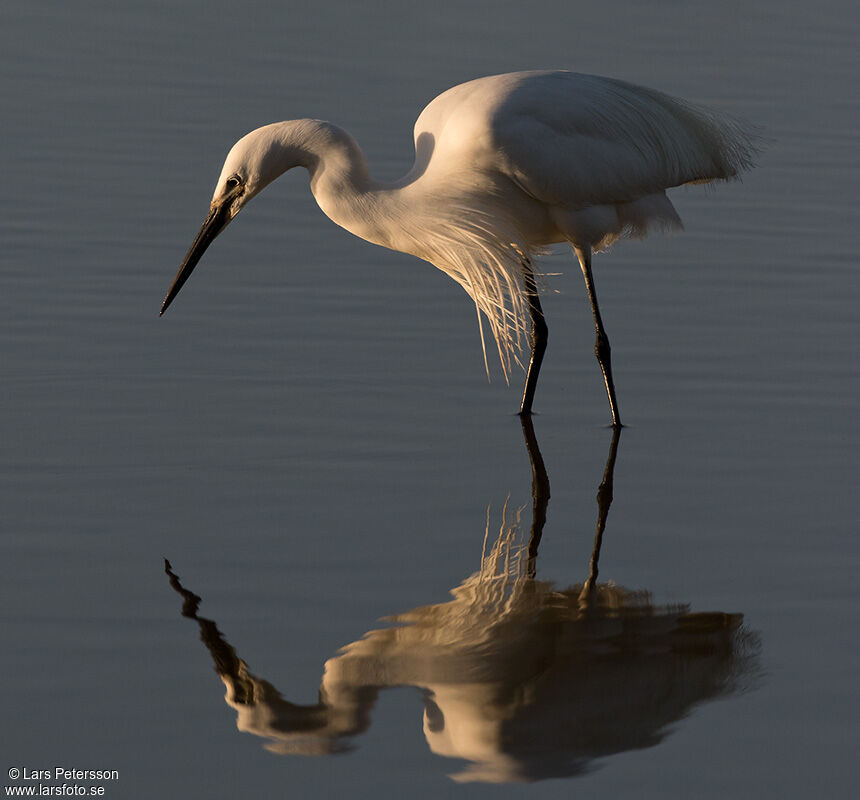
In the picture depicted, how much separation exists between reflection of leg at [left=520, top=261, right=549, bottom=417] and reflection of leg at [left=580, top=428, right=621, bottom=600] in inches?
18.0

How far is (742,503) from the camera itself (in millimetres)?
5977

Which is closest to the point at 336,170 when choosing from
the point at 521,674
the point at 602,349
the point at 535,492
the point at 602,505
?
the point at 602,349

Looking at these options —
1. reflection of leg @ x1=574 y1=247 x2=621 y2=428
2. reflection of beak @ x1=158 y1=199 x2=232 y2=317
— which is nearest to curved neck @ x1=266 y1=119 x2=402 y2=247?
reflection of beak @ x1=158 y1=199 x2=232 y2=317

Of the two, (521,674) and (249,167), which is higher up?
(249,167)

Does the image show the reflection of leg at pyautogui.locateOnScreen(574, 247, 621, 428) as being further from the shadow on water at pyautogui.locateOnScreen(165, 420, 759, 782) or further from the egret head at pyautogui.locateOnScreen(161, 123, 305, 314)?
the shadow on water at pyautogui.locateOnScreen(165, 420, 759, 782)

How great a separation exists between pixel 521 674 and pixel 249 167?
9.40ft

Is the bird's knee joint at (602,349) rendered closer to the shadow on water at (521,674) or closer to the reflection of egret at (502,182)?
the reflection of egret at (502,182)

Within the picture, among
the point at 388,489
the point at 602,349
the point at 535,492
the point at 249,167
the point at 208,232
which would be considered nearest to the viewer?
the point at 388,489

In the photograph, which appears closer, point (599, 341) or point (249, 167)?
point (249, 167)

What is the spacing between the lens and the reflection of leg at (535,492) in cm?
556

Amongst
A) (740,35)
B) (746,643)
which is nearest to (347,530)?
(746,643)

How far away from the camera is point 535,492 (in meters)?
6.20

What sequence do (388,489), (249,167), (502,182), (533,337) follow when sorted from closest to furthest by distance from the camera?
(388,489), (249,167), (502,182), (533,337)

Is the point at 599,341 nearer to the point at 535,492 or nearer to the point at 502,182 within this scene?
the point at 502,182
